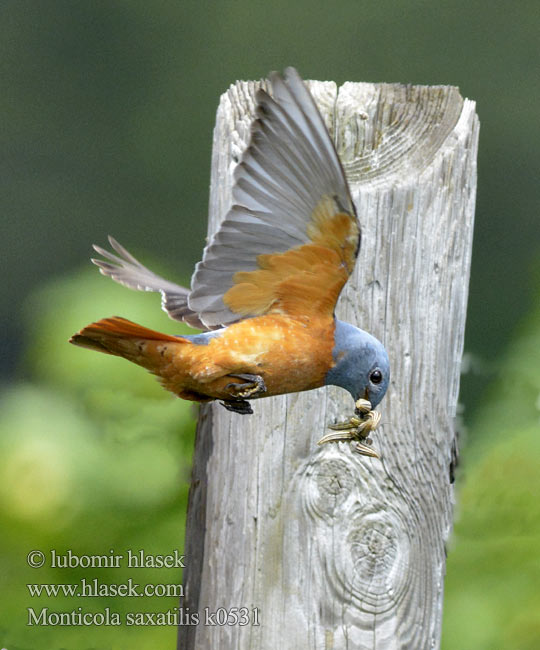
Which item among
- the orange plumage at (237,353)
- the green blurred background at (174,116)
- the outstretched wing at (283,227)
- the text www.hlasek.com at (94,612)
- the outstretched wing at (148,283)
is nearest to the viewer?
the outstretched wing at (283,227)

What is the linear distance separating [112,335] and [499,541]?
6.87ft

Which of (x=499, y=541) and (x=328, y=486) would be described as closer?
(x=328, y=486)

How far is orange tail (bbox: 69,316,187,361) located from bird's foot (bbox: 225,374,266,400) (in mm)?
150

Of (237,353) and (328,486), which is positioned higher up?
(237,353)

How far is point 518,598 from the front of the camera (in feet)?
11.1

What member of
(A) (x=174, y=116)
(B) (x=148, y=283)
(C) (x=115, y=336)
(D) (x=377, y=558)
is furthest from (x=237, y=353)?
(A) (x=174, y=116)

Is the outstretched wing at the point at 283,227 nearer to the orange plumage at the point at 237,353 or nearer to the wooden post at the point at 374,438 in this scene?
the orange plumage at the point at 237,353

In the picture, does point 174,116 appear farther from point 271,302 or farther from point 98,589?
point 271,302

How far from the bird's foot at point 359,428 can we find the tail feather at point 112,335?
403mm

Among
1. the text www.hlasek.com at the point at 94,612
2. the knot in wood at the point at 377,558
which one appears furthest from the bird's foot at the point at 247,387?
the text www.hlasek.com at the point at 94,612

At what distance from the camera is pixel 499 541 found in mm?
3484

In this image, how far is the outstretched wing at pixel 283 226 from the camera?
6.01 feet

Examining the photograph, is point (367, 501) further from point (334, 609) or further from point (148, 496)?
point (148, 496)

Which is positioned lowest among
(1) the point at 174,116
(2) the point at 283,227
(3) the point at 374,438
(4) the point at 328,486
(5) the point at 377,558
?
(5) the point at 377,558
